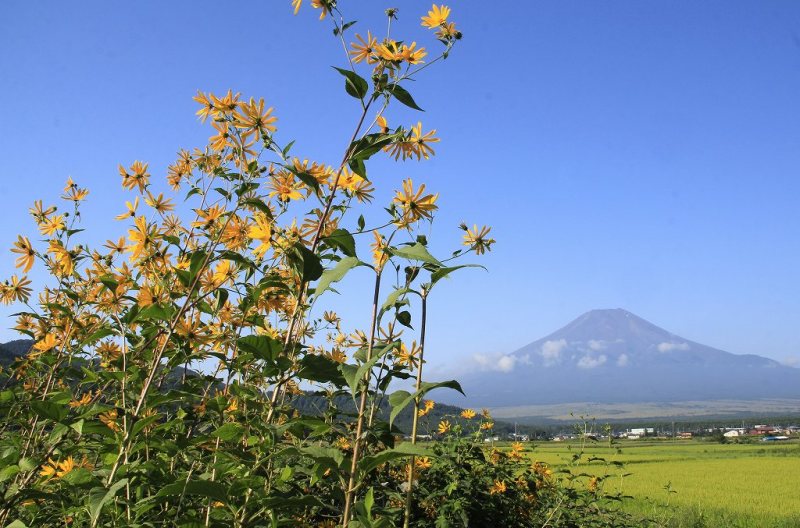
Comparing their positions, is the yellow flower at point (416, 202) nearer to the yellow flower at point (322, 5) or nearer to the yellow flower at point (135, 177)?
the yellow flower at point (322, 5)

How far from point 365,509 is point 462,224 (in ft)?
3.29

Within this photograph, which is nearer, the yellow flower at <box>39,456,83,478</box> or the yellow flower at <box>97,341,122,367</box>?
the yellow flower at <box>39,456,83,478</box>

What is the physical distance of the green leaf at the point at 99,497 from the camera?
1.26 meters

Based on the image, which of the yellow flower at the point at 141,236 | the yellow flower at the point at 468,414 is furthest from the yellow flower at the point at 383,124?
the yellow flower at the point at 468,414

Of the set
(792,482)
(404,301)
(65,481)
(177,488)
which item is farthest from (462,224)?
(792,482)

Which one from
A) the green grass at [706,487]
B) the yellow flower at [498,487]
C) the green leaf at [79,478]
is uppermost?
the green leaf at [79,478]

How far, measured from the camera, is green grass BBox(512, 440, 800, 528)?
434 inches

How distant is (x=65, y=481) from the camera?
1.52 m

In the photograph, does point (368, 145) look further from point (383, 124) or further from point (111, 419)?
point (111, 419)

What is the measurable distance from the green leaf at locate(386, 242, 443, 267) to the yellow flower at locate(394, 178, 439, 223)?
0.32m

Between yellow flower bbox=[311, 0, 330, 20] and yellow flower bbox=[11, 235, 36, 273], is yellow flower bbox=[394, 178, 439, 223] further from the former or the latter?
yellow flower bbox=[11, 235, 36, 273]

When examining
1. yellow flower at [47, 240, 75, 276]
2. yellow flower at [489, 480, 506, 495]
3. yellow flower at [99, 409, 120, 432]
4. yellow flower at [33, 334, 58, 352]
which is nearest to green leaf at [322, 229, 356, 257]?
yellow flower at [99, 409, 120, 432]

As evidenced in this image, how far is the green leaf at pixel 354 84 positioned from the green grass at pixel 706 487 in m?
5.11

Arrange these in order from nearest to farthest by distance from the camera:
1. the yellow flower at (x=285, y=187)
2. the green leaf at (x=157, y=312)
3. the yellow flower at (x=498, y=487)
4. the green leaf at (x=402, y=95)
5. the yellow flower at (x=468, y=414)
→ the green leaf at (x=402, y=95) < the green leaf at (x=157, y=312) < the yellow flower at (x=285, y=187) < the yellow flower at (x=498, y=487) < the yellow flower at (x=468, y=414)
